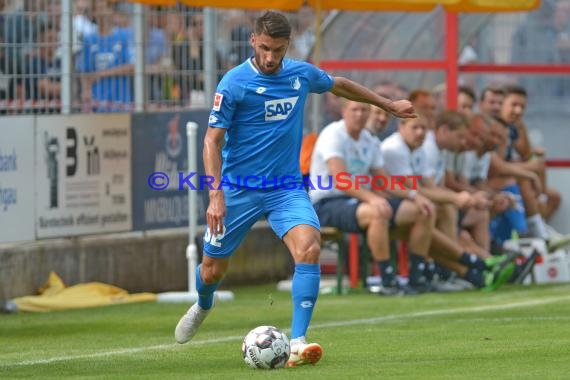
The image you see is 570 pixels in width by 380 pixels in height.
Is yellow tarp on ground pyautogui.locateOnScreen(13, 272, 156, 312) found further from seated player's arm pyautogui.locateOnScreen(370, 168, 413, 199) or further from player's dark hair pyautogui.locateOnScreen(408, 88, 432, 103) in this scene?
player's dark hair pyautogui.locateOnScreen(408, 88, 432, 103)

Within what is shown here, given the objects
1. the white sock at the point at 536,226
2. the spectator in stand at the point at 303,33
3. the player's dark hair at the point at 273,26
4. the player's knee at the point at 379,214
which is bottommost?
the white sock at the point at 536,226

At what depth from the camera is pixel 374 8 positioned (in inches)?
648

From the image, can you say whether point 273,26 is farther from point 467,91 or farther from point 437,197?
point 467,91

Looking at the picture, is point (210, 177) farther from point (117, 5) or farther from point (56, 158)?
point (117, 5)

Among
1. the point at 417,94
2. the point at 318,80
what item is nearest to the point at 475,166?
the point at 417,94

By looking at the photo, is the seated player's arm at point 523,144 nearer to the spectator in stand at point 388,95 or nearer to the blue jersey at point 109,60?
the spectator in stand at point 388,95

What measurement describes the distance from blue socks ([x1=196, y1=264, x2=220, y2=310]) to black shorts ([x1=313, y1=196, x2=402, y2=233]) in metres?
5.16

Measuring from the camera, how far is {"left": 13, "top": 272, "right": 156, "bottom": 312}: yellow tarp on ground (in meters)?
14.3

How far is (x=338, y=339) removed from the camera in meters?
11.0

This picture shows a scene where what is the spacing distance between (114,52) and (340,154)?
8.39 ft

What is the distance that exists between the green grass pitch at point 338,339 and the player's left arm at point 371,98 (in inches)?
58.3

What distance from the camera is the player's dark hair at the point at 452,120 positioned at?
1678 centimetres

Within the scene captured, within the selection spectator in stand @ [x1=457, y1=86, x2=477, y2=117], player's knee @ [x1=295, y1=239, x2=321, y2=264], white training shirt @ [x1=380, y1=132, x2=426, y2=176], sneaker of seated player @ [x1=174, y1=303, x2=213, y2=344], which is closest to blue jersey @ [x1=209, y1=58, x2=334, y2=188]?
player's knee @ [x1=295, y1=239, x2=321, y2=264]

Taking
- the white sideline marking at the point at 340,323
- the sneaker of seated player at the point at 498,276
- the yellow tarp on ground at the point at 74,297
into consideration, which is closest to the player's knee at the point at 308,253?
the white sideline marking at the point at 340,323
